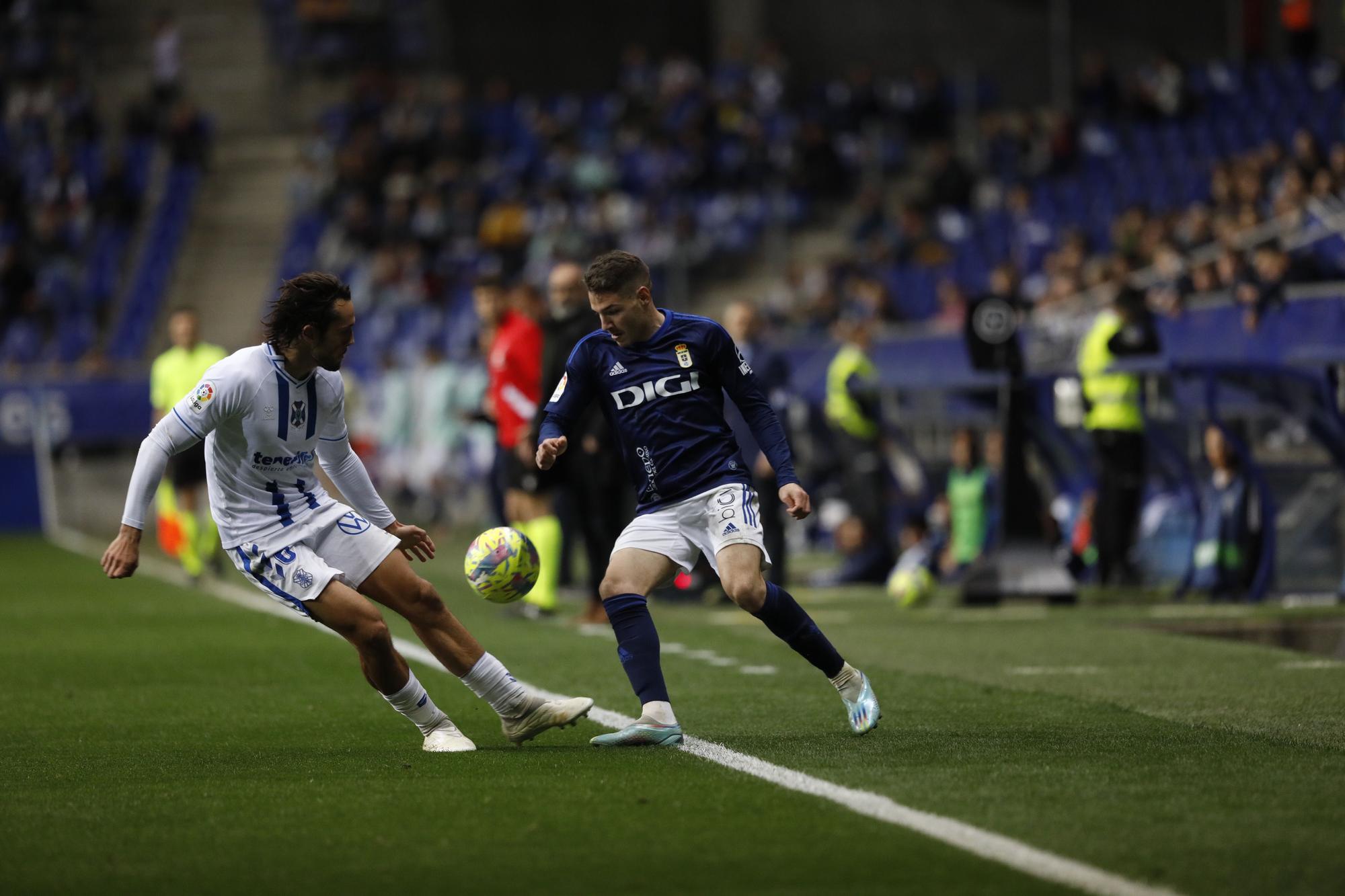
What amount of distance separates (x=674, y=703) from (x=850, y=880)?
374 cm

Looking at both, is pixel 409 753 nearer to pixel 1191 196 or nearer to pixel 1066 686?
pixel 1066 686

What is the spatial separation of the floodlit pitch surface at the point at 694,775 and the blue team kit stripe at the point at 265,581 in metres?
0.56

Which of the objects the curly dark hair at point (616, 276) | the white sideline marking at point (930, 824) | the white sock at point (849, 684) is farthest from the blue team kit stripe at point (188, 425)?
the white sock at point (849, 684)

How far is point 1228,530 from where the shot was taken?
13.6 metres

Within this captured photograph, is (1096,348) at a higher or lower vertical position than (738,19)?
lower

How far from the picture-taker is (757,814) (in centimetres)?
565

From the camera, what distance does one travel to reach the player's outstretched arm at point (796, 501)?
6.93 m

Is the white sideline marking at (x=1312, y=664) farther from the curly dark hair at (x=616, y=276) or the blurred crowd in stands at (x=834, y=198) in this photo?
the blurred crowd in stands at (x=834, y=198)

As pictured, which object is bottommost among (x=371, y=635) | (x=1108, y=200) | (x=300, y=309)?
(x=371, y=635)

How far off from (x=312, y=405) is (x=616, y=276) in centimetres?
120

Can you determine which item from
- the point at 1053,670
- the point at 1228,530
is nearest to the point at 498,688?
the point at 1053,670

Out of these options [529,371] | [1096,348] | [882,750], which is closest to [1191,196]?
[1096,348]

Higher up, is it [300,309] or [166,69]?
[166,69]

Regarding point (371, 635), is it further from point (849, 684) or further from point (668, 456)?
point (849, 684)
